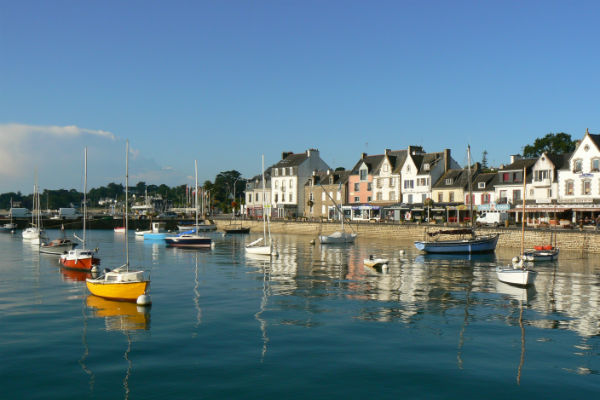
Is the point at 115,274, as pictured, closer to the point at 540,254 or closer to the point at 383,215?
the point at 540,254

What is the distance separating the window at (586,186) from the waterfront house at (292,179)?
6549 centimetres

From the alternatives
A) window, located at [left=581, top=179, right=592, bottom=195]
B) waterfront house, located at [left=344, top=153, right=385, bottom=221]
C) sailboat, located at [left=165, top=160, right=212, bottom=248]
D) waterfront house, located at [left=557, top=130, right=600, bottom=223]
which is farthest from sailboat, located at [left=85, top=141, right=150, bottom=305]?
waterfront house, located at [left=344, top=153, right=385, bottom=221]

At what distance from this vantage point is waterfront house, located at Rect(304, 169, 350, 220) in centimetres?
Result: 11531

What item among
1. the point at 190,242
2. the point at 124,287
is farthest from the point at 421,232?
the point at 124,287

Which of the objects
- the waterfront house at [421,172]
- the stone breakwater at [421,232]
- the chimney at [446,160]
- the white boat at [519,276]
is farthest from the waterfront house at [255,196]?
the white boat at [519,276]

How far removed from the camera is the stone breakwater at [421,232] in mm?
60750

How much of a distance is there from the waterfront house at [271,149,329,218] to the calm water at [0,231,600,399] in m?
85.3

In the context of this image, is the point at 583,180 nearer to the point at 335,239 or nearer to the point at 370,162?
the point at 335,239

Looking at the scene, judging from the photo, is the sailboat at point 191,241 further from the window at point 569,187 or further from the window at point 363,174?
the window at point 569,187

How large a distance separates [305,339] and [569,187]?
63.9 meters

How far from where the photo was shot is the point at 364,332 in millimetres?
24234

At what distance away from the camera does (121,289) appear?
101ft

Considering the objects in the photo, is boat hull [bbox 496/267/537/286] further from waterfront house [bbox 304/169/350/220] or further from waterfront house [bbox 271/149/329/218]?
waterfront house [bbox 271/149/329/218]

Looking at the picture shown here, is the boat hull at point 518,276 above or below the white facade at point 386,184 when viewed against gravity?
below
